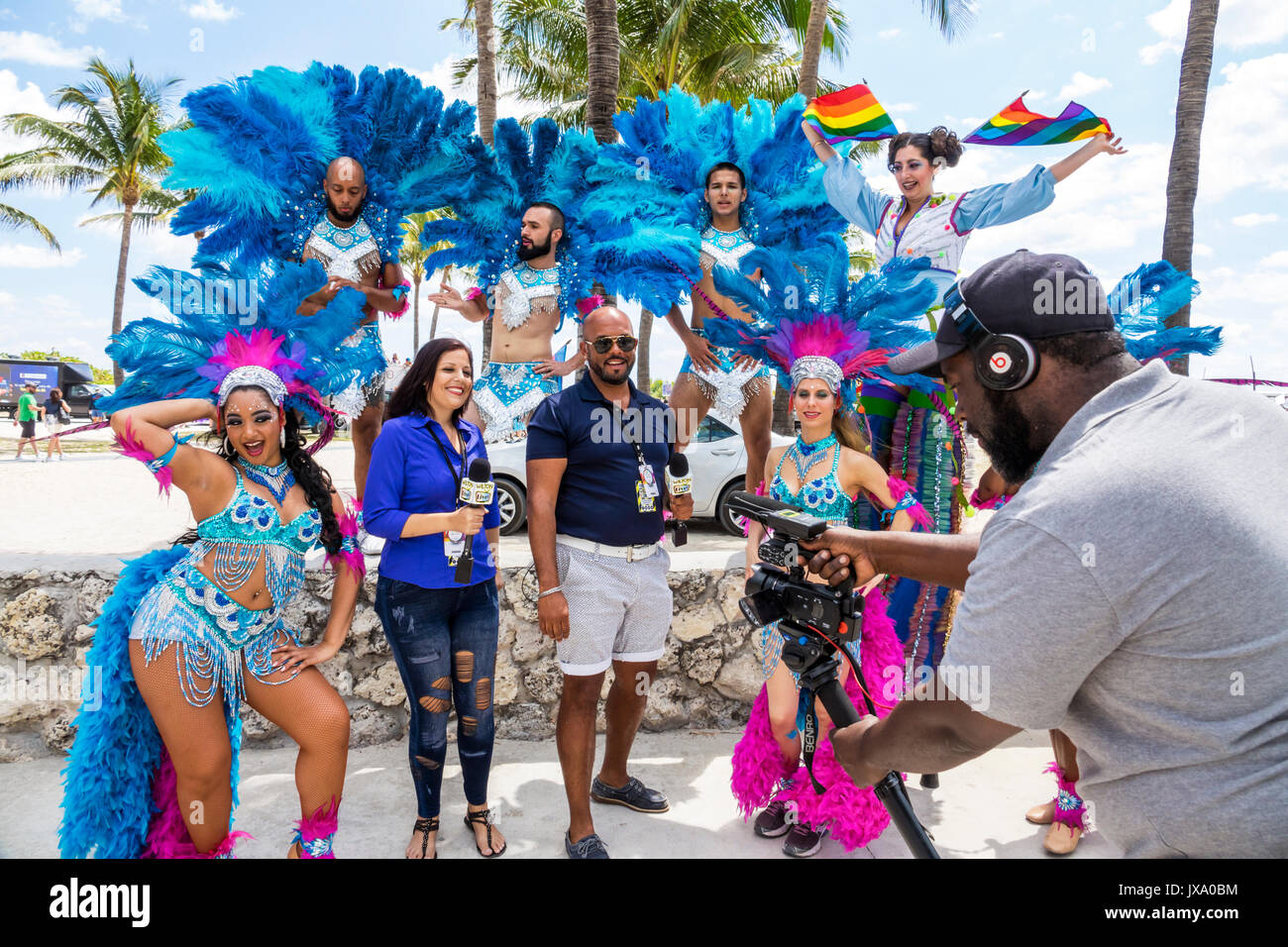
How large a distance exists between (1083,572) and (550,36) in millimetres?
17697

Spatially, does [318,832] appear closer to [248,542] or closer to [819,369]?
[248,542]

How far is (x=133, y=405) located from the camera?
2719 mm

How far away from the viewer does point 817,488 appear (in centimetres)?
326

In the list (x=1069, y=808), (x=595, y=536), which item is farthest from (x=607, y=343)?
(x=1069, y=808)

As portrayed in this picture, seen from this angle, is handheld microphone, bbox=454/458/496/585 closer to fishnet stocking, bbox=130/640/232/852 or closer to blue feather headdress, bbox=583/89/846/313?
fishnet stocking, bbox=130/640/232/852

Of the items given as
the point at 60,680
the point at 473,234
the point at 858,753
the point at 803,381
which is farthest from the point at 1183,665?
the point at 60,680

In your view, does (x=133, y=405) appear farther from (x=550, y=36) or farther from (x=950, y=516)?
(x=550, y=36)

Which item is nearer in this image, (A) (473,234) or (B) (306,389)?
(B) (306,389)

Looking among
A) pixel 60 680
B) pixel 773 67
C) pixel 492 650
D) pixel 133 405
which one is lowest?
pixel 60 680

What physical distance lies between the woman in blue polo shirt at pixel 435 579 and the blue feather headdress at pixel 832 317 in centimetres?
139

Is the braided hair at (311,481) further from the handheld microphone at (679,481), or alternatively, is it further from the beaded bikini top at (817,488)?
the beaded bikini top at (817,488)

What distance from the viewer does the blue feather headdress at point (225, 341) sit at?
2.73 meters

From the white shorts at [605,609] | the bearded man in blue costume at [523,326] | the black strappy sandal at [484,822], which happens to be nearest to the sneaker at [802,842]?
the white shorts at [605,609]

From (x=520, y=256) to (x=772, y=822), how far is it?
3207 mm
